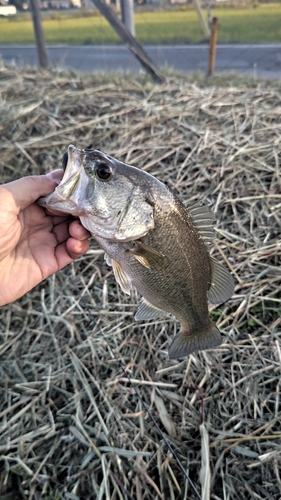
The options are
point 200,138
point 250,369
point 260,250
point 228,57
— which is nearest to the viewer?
point 250,369

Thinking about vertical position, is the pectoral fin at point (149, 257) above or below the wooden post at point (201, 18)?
below

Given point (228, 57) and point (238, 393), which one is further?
point (228, 57)

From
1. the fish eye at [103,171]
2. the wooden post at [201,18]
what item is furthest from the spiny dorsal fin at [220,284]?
the wooden post at [201,18]

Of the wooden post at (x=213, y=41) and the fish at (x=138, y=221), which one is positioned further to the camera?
the wooden post at (x=213, y=41)

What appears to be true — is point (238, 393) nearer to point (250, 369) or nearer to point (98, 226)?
point (250, 369)

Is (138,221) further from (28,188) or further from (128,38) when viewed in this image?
(128,38)

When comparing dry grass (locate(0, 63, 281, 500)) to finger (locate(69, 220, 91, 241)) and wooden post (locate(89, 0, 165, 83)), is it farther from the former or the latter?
wooden post (locate(89, 0, 165, 83))

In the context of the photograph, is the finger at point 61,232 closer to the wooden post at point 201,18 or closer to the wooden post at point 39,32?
the wooden post at point 39,32

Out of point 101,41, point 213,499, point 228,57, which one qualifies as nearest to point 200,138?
point 213,499
